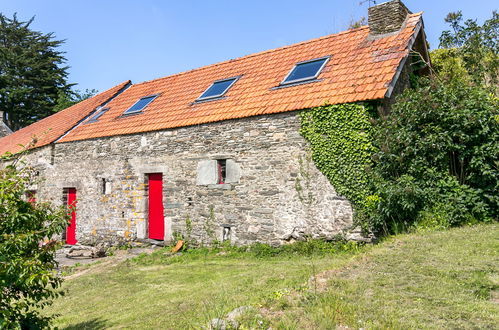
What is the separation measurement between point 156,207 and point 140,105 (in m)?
4.23

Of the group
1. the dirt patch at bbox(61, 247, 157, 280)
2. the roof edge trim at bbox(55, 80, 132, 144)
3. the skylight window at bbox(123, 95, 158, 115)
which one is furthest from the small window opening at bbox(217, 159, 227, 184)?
the roof edge trim at bbox(55, 80, 132, 144)

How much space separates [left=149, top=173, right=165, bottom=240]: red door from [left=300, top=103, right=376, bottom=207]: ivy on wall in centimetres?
516

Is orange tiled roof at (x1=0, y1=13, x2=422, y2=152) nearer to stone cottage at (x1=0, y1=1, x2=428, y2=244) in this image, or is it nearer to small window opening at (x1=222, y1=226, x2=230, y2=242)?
stone cottage at (x1=0, y1=1, x2=428, y2=244)

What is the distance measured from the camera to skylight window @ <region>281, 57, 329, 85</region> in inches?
378

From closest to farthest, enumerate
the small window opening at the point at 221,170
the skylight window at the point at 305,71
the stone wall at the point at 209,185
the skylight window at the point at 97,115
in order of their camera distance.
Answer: the stone wall at the point at 209,185 → the skylight window at the point at 305,71 → the small window opening at the point at 221,170 → the skylight window at the point at 97,115

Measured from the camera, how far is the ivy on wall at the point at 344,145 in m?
7.79

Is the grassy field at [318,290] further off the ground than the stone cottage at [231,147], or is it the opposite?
the stone cottage at [231,147]

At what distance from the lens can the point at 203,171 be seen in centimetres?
1014

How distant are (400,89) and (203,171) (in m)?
5.43

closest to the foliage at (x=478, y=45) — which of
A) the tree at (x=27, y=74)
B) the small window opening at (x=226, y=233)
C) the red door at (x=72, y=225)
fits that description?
the small window opening at (x=226, y=233)

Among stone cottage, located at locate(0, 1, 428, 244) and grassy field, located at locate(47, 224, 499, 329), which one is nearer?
grassy field, located at locate(47, 224, 499, 329)

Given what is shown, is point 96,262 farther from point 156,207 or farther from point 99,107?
point 99,107

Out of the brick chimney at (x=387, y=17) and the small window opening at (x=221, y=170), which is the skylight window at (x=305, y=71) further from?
the small window opening at (x=221, y=170)

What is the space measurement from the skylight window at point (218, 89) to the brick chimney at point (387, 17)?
422cm
